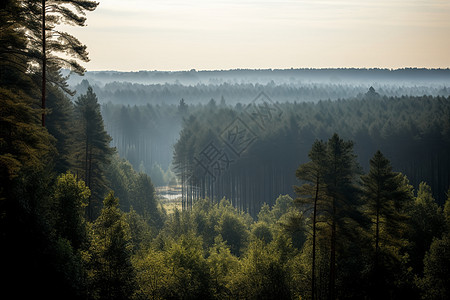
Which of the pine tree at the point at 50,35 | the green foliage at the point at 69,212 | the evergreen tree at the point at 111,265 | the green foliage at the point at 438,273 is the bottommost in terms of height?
the green foliage at the point at 438,273

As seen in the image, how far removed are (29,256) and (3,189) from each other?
9.00 feet

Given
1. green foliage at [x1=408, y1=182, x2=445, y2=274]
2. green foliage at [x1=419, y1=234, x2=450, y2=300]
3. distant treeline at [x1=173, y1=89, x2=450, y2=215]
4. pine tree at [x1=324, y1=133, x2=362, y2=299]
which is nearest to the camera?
pine tree at [x1=324, y1=133, x2=362, y2=299]

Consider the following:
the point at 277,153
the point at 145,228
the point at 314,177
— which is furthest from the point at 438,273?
the point at 277,153

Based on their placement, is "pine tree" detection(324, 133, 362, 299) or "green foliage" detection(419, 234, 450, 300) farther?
"green foliage" detection(419, 234, 450, 300)

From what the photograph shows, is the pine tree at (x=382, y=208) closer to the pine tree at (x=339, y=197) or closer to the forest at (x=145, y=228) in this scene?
the forest at (x=145, y=228)

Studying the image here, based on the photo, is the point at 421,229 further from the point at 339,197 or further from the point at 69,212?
the point at 69,212


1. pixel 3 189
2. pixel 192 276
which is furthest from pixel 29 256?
pixel 192 276

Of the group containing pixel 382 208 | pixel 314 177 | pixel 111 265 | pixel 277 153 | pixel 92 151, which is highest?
pixel 92 151

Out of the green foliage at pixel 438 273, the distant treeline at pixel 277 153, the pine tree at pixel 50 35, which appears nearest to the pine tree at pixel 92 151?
the pine tree at pixel 50 35

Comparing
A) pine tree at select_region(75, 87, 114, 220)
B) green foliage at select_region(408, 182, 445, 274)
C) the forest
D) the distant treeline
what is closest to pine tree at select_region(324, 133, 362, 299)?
the forest

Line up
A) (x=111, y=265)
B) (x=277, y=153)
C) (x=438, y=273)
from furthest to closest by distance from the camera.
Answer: (x=277, y=153) < (x=438, y=273) < (x=111, y=265)

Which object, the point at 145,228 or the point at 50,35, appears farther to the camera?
the point at 145,228

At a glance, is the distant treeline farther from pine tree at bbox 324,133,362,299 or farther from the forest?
pine tree at bbox 324,133,362,299

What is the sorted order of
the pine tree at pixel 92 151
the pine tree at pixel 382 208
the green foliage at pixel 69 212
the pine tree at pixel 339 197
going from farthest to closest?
the pine tree at pixel 92 151
the pine tree at pixel 382 208
the pine tree at pixel 339 197
the green foliage at pixel 69 212
